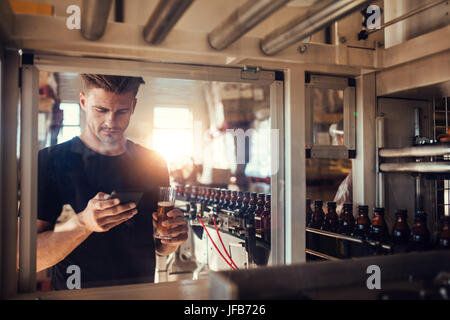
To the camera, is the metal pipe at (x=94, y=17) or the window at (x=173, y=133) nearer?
the metal pipe at (x=94, y=17)

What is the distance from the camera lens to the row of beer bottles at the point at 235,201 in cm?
188

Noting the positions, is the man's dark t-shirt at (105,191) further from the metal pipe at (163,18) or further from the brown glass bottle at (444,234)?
the brown glass bottle at (444,234)

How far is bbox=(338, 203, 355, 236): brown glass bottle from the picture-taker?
1854 mm

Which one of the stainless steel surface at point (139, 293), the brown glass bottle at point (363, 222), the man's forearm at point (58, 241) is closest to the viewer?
the stainless steel surface at point (139, 293)

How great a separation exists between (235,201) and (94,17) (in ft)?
3.95

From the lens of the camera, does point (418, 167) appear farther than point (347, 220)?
No

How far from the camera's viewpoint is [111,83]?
1.59 m

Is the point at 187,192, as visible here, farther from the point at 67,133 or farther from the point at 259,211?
the point at 67,133

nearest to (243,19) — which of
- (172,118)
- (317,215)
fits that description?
(172,118)

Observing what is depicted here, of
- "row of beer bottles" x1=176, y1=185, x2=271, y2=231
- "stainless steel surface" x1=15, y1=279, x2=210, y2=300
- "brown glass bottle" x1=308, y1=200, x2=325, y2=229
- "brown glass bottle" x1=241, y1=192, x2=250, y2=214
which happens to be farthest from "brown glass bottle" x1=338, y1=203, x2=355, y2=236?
"stainless steel surface" x1=15, y1=279, x2=210, y2=300

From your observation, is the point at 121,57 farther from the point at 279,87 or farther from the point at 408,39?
the point at 408,39

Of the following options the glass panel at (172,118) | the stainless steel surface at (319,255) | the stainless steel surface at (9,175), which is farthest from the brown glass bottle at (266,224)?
the stainless steel surface at (9,175)

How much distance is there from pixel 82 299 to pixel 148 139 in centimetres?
67

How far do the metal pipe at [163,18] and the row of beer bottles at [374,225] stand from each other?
3.76 feet
